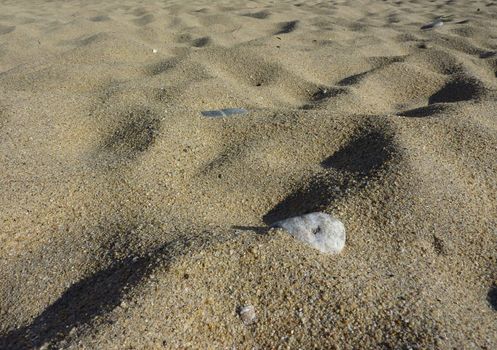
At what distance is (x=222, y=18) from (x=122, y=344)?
12.8 feet

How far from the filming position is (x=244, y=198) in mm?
1697

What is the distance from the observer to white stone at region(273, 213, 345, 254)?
53.9 inches

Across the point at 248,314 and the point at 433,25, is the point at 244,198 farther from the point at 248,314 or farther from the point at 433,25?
the point at 433,25

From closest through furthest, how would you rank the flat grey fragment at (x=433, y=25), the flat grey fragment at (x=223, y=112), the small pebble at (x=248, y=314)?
the small pebble at (x=248, y=314) < the flat grey fragment at (x=223, y=112) < the flat grey fragment at (x=433, y=25)

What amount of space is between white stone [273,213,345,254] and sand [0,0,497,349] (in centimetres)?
3

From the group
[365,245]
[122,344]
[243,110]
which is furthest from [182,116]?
[122,344]

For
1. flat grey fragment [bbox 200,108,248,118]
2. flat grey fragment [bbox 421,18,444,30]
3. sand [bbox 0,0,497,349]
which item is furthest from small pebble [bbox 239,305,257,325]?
flat grey fragment [bbox 421,18,444,30]

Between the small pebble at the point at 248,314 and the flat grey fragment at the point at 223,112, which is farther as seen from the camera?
the flat grey fragment at the point at 223,112

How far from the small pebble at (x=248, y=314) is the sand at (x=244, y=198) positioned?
12 millimetres

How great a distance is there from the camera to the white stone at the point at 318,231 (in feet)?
4.50

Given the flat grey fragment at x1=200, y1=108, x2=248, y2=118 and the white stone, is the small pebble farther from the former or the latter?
the flat grey fragment at x1=200, y1=108, x2=248, y2=118

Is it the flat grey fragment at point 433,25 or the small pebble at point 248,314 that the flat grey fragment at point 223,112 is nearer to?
the small pebble at point 248,314

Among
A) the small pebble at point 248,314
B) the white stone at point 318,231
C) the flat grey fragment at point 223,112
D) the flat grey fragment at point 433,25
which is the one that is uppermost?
the white stone at point 318,231

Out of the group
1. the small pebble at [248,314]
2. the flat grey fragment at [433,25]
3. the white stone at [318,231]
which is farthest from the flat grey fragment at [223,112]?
the flat grey fragment at [433,25]
